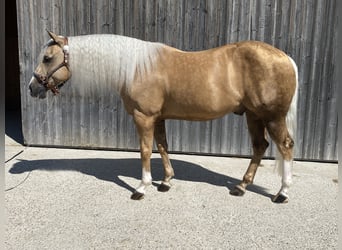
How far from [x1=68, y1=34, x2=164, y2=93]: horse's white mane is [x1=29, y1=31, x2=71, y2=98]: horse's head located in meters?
0.07

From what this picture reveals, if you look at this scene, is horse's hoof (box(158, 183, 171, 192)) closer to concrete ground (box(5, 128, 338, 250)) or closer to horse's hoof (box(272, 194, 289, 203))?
concrete ground (box(5, 128, 338, 250))

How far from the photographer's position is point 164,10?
4973 mm

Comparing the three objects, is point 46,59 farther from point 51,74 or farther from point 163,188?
point 163,188

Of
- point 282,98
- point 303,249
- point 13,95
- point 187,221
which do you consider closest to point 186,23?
point 282,98

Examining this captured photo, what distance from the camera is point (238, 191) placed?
3822 millimetres

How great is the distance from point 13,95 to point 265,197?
6455 mm

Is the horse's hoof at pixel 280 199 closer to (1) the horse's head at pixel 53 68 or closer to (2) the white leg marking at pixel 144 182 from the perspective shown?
(2) the white leg marking at pixel 144 182

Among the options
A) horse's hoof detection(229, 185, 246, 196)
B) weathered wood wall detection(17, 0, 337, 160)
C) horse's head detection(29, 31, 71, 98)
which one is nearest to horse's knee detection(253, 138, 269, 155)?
horse's hoof detection(229, 185, 246, 196)

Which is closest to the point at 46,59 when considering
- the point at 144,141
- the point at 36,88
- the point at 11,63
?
the point at 36,88

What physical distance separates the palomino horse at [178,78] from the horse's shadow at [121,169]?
2.88 feet

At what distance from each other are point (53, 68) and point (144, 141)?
1.18m

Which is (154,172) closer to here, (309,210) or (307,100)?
(309,210)

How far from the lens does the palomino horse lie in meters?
3.42

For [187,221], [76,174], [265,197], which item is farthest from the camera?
[76,174]
